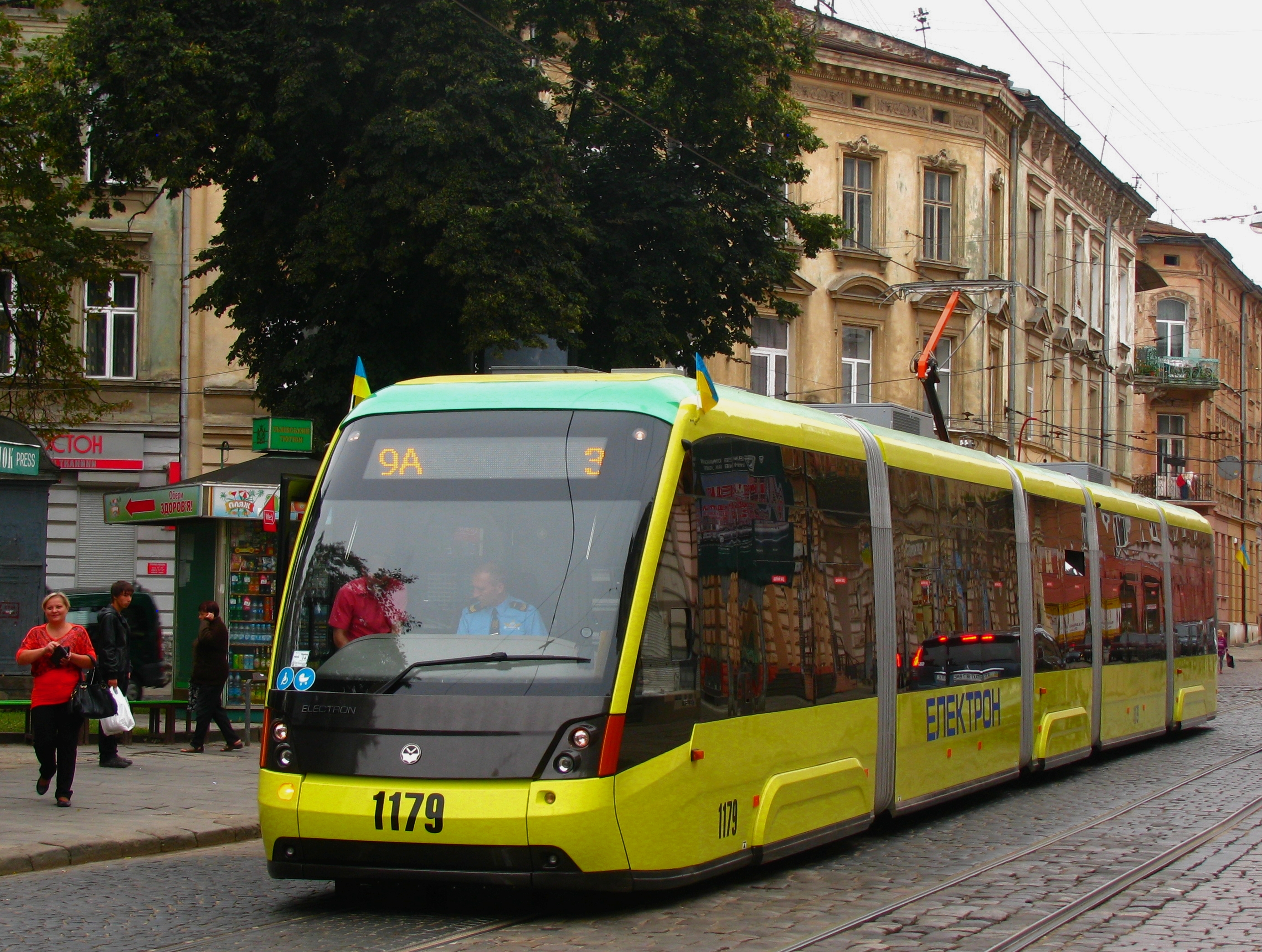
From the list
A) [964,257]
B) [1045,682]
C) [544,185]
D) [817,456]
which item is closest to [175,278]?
[544,185]

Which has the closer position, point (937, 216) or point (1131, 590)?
point (1131, 590)

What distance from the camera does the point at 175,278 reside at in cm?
3094

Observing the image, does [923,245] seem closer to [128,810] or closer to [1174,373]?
[1174,373]

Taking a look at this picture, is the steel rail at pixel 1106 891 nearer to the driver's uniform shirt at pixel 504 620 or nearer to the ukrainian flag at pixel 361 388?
the driver's uniform shirt at pixel 504 620

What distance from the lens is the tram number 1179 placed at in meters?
7.54

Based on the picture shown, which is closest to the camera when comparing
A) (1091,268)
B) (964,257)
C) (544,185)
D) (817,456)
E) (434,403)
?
(434,403)

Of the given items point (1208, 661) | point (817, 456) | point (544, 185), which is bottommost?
point (1208, 661)

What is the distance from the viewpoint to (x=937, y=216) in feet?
126

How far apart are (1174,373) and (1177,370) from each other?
221mm

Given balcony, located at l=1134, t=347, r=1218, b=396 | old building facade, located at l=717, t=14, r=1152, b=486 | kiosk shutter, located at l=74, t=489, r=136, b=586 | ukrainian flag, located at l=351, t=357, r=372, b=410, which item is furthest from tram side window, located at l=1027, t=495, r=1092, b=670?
balcony, located at l=1134, t=347, r=1218, b=396

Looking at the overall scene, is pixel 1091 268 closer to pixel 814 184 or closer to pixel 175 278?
pixel 814 184

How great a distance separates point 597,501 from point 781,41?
16.6 meters

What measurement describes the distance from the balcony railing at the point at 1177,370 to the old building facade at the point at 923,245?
13245mm

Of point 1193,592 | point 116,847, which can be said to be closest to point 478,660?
point 116,847
